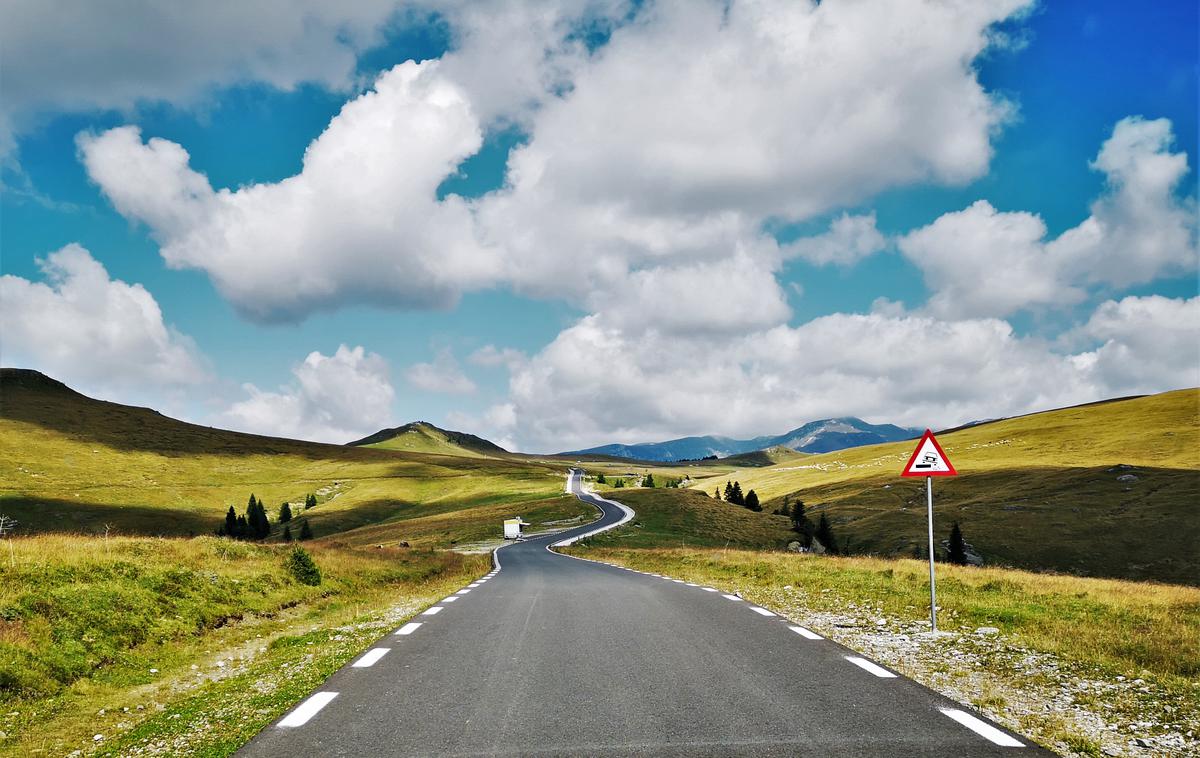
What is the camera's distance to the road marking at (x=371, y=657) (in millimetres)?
9047

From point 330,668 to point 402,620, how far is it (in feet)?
15.0

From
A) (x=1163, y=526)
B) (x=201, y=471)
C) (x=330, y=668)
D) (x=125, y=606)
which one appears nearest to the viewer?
(x=330, y=668)

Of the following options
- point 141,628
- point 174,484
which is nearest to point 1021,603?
point 141,628

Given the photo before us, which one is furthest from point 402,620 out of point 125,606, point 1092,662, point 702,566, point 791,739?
point 702,566

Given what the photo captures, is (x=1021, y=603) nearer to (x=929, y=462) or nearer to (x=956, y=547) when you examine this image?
(x=929, y=462)

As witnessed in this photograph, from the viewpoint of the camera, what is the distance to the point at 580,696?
7.29 meters

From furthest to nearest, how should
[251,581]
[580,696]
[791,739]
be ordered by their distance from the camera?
[251,581] → [580,696] → [791,739]

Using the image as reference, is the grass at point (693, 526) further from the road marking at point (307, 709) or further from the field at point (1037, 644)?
the road marking at point (307, 709)

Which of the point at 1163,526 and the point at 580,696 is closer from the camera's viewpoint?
the point at 580,696

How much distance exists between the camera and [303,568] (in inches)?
759

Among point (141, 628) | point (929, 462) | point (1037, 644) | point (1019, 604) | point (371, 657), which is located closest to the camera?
point (371, 657)

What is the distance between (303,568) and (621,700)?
48.3 ft

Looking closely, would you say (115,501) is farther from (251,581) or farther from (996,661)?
(996,661)

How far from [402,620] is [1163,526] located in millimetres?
106558
